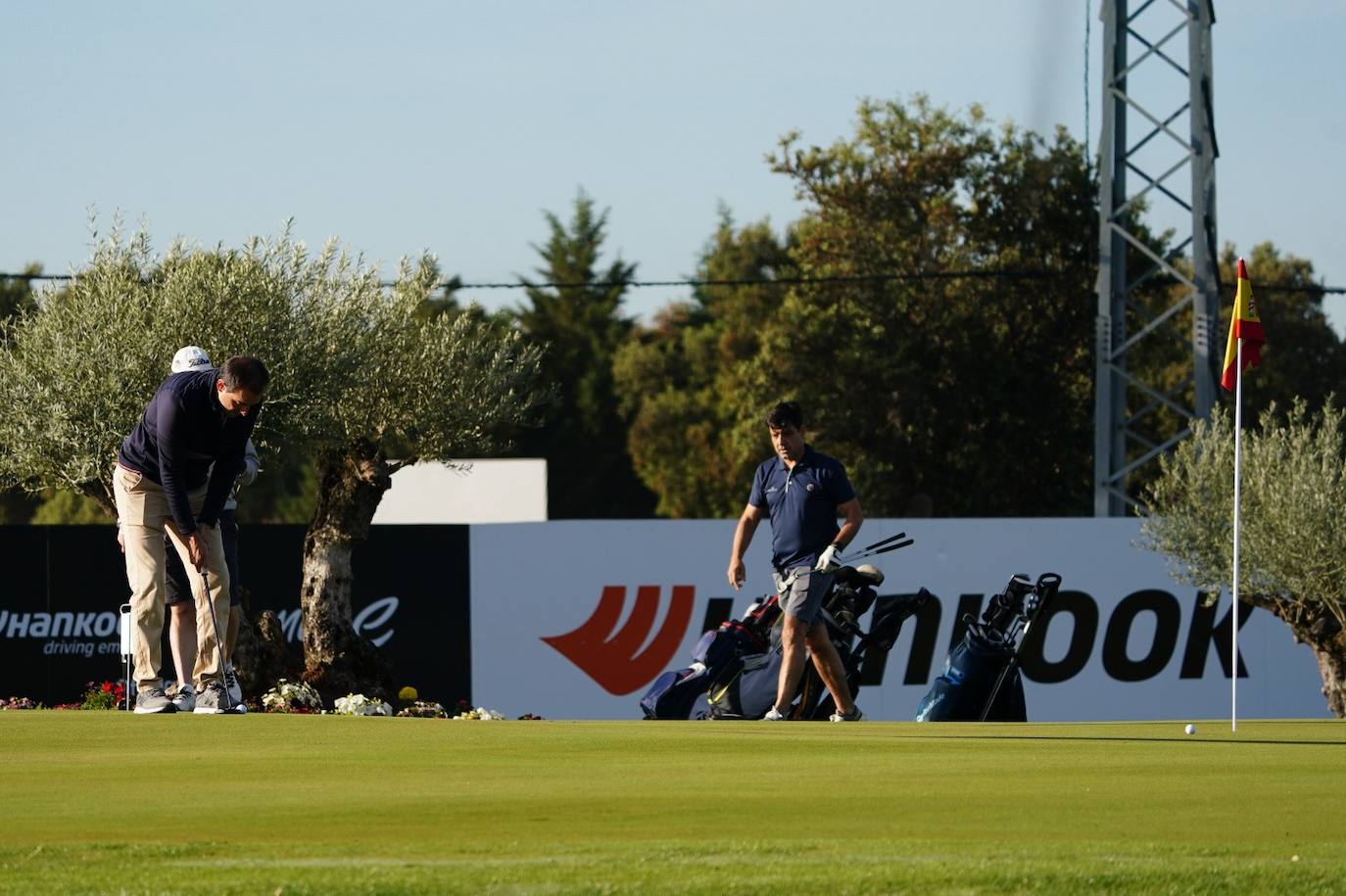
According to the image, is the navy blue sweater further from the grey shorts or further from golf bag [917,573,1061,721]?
golf bag [917,573,1061,721]

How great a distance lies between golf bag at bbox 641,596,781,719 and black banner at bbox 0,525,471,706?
522 centimetres

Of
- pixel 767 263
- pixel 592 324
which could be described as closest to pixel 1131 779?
pixel 767 263

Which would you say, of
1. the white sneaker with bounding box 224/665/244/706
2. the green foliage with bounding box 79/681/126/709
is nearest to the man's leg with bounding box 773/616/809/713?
the white sneaker with bounding box 224/665/244/706

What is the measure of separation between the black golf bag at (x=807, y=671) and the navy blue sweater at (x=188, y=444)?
14.2ft

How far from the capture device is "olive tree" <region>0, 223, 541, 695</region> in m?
14.7

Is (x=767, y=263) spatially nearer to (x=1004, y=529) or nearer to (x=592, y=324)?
(x=592, y=324)

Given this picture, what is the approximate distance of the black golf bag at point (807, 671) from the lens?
43.5 feet

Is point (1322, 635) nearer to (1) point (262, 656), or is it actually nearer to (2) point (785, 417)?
(2) point (785, 417)

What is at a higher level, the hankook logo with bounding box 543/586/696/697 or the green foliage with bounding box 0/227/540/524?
the green foliage with bounding box 0/227/540/524

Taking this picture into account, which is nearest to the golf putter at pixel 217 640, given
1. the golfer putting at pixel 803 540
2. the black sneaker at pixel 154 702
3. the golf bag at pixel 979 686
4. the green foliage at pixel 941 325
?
the black sneaker at pixel 154 702

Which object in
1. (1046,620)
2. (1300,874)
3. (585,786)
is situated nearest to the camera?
(1300,874)

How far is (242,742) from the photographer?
8.71 metres

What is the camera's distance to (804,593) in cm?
1179

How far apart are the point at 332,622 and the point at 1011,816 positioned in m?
10.1
